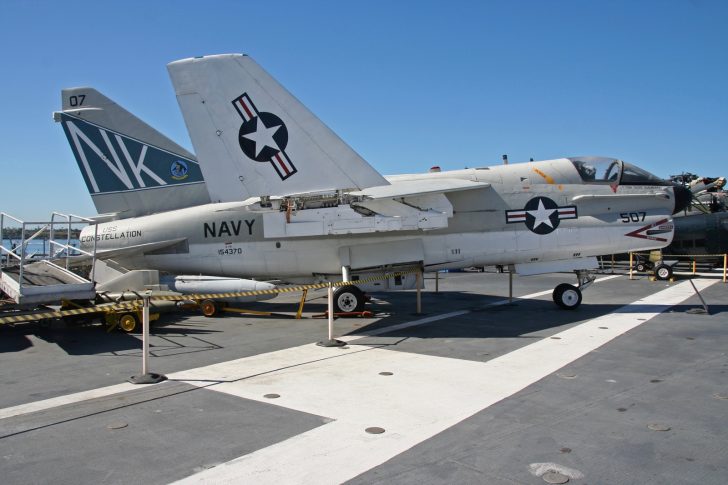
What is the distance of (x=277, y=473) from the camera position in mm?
3969

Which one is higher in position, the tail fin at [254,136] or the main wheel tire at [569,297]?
the tail fin at [254,136]

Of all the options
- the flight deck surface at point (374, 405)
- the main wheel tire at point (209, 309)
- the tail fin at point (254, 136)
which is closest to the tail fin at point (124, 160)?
the main wheel tire at point (209, 309)

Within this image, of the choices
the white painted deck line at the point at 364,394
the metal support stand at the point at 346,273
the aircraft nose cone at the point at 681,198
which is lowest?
the white painted deck line at the point at 364,394

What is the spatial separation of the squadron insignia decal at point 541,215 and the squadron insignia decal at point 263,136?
550 centimetres

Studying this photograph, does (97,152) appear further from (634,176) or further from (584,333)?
(634,176)

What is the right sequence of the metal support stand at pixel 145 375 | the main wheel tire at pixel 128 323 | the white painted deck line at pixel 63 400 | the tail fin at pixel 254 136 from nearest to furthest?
the white painted deck line at pixel 63 400, the metal support stand at pixel 145 375, the main wheel tire at pixel 128 323, the tail fin at pixel 254 136

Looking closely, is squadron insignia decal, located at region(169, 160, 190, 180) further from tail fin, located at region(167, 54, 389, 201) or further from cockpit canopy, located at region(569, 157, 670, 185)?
cockpit canopy, located at region(569, 157, 670, 185)

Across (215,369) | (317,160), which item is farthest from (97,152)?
(215,369)

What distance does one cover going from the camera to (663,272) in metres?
20.5

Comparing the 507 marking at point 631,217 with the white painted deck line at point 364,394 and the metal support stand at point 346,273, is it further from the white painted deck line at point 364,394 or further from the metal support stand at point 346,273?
the metal support stand at point 346,273

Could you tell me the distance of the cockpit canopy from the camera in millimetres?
12508

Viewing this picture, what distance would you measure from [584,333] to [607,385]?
3.60 metres

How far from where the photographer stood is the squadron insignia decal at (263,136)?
10922mm

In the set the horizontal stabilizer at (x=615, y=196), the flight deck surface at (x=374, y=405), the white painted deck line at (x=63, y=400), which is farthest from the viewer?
the horizontal stabilizer at (x=615, y=196)
